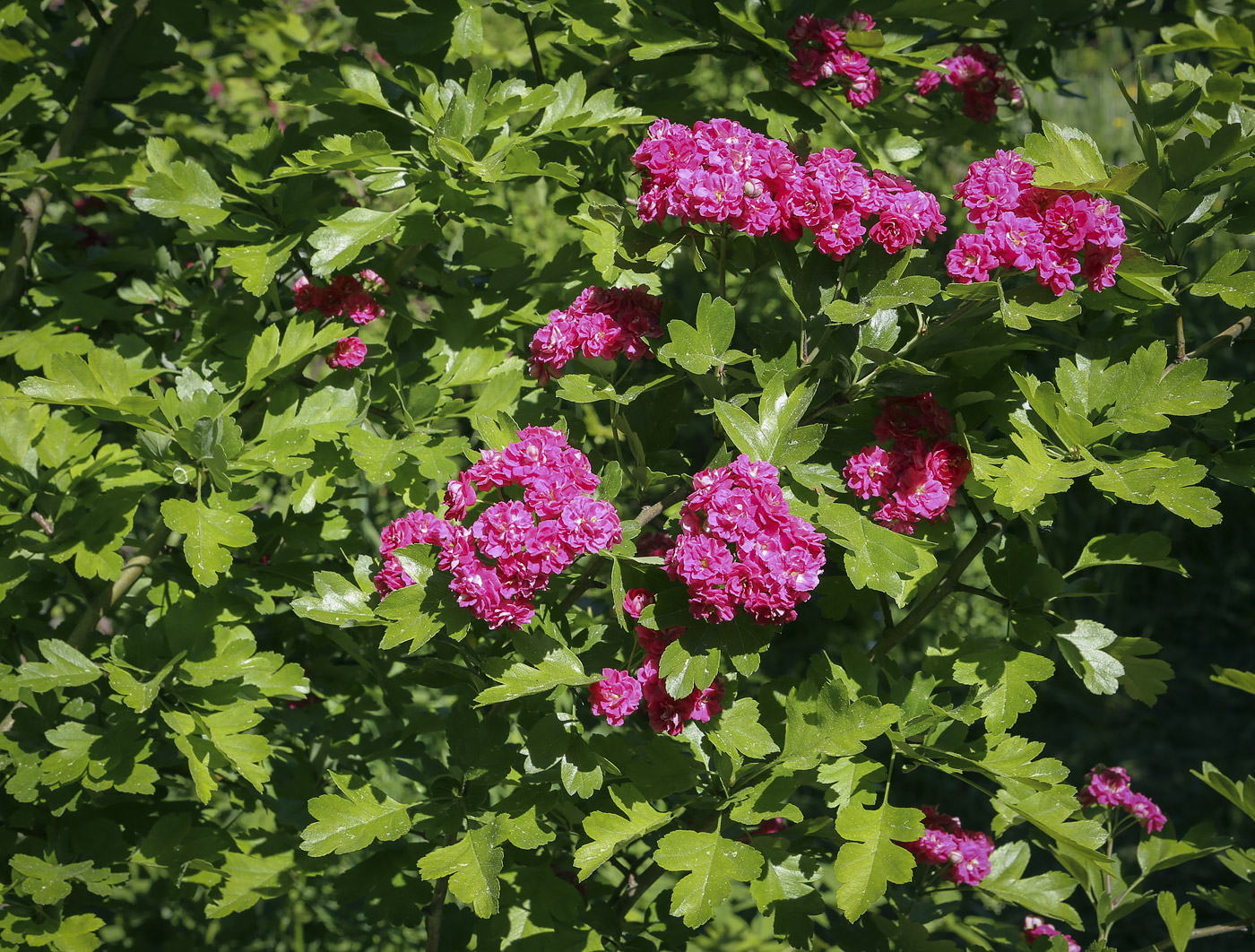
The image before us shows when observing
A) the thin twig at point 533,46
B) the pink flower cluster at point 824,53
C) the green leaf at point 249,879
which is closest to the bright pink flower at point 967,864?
the green leaf at point 249,879

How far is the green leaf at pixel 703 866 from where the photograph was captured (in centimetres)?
127

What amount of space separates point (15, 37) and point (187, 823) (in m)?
1.84

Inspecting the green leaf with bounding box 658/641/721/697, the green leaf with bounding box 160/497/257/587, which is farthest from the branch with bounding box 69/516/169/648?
the green leaf with bounding box 658/641/721/697

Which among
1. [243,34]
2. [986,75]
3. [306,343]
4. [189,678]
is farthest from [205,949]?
[986,75]

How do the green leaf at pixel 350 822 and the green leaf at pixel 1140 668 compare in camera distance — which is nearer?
the green leaf at pixel 350 822

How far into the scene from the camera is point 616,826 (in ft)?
4.38

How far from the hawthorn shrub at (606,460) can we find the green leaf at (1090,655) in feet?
0.04

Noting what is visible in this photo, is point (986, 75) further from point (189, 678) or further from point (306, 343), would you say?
point (189, 678)

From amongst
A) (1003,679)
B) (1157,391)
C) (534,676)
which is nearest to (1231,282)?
(1157,391)

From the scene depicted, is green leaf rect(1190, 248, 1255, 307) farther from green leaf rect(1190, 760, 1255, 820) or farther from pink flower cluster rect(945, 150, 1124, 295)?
green leaf rect(1190, 760, 1255, 820)

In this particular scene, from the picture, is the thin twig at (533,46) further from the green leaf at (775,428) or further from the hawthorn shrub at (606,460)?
the green leaf at (775,428)

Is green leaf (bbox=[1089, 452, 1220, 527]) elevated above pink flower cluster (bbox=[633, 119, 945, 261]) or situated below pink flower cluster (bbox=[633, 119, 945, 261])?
below

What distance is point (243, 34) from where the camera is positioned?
2.81m

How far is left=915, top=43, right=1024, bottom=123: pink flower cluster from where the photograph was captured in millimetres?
2055
